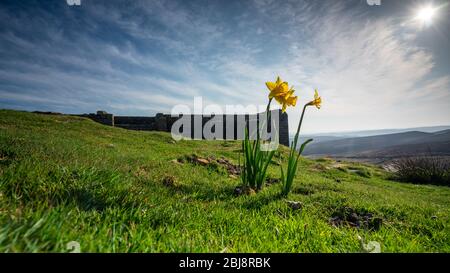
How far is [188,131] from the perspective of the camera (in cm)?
2303

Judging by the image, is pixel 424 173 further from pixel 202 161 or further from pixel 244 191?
pixel 244 191

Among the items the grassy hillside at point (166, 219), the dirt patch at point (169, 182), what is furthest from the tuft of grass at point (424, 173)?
the dirt patch at point (169, 182)

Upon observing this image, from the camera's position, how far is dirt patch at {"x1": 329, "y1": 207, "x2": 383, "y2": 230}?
2.62 metres

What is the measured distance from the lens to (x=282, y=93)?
3326 millimetres

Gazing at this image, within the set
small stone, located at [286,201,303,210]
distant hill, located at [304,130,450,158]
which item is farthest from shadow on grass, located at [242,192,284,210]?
distant hill, located at [304,130,450,158]

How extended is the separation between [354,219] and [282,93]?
6.15 ft

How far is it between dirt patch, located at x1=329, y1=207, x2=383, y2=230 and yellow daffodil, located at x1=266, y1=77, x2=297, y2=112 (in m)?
1.61

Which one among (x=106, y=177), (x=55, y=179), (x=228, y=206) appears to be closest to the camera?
(x=55, y=179)

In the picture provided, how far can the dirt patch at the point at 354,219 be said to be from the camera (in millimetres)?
2615
